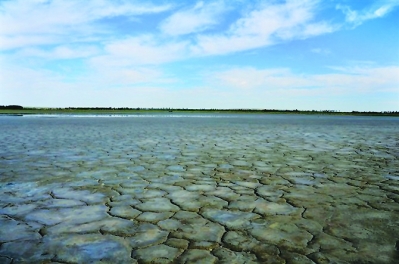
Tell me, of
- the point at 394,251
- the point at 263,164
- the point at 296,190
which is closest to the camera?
the point at 394,251

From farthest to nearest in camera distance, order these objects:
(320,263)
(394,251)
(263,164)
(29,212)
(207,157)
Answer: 1. (207,157)
2. (263,164)
3. (29,212)
4. (394,251)
5. (320,263)

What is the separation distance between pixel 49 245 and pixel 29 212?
85 centimetres

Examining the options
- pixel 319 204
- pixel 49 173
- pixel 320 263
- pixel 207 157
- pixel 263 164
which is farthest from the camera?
pixel 207 157

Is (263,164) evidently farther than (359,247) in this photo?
Yes

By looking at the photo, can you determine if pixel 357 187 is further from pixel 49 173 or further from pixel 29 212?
pixel 49 173

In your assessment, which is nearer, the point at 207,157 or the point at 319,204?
the point at 319,204

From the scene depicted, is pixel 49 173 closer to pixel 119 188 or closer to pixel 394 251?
pixel 119 188

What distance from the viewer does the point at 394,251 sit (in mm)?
2059

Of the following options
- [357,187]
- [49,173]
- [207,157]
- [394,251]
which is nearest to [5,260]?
[394,251]

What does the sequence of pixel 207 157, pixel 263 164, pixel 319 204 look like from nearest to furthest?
1. pixel 319 204
2. pixel 263 164
3. pixel 207 157

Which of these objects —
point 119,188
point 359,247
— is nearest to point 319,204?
point 359,247

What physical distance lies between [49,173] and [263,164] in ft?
11.1

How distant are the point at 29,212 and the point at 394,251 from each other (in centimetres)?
290

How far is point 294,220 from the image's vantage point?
2639mm
